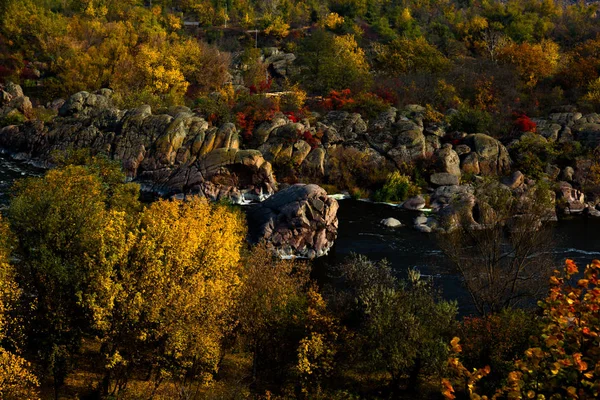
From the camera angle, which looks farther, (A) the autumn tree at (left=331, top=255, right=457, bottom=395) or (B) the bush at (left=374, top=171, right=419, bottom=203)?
(B) the bush at (left=374, top=171, right=419, bottom=203)

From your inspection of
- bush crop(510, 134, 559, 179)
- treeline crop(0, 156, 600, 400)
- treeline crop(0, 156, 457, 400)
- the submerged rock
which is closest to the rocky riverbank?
bush crop(510, 134, 559, 179)

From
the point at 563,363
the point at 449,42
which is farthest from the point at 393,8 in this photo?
the point at 563,363

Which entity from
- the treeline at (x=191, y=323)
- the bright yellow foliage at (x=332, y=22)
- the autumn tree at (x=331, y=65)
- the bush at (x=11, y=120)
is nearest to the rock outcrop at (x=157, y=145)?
the bush at (x=11, y=120)

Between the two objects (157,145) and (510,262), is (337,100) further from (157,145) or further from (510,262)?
(510,262)

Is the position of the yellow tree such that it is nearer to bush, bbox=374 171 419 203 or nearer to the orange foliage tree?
the orange foliage tree

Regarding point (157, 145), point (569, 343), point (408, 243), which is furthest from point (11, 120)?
point (569, 343)

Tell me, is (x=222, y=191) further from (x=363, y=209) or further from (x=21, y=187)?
(x=21, y=187)
